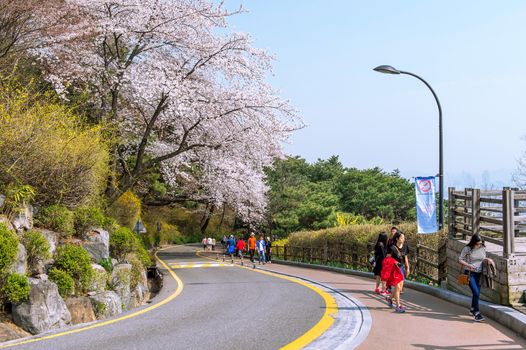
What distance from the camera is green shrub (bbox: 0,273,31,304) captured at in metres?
10.5

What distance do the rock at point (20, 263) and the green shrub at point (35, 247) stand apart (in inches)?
13.2

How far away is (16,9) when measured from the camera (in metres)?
16.4

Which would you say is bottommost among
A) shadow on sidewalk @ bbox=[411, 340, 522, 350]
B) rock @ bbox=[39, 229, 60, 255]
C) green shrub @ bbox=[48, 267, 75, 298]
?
shadow on sidewalk @ bbox=[411, 340, 522, 350]

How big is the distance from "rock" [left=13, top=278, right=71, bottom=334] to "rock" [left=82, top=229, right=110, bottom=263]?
11.3ft

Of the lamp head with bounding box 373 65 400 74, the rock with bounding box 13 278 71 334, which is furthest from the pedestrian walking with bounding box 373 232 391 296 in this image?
the rock with bounding box 13 278 71 334

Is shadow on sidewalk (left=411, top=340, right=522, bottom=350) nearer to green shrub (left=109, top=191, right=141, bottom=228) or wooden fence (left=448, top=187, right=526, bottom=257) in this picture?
wooden fence (left=448, top=187, right=526, bottom=257)

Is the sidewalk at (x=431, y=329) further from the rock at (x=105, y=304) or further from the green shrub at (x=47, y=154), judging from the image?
the green shrub at (x=47, y=154)

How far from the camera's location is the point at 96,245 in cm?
1530

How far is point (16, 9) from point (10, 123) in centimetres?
538

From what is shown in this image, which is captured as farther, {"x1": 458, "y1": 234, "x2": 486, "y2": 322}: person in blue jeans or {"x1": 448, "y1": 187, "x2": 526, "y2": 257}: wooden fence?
{"x1": 448, "y1": 187, "x2": 526, "y2": 257}: wooden fence

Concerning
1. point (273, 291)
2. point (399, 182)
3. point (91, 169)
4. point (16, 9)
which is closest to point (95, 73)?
point (16, 9)

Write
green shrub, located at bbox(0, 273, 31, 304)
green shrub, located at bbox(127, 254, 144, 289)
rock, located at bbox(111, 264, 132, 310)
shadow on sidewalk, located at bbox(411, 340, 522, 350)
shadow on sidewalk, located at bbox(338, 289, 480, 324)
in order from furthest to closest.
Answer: green shrub, located at bbox(127, 254, 144, 289), rock, located at bbox(111, 264, 132, 310), shadow on sidewalk, located at bbox(338, 289, 480, 324), green shrub, located at bbox(0, 273, 31, 304), shadow on sidewalk, located at bbox(411, 340, 522, 350)

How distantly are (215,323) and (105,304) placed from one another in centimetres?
412

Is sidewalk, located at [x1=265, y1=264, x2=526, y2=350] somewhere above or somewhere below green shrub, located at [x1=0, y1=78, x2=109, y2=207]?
below
